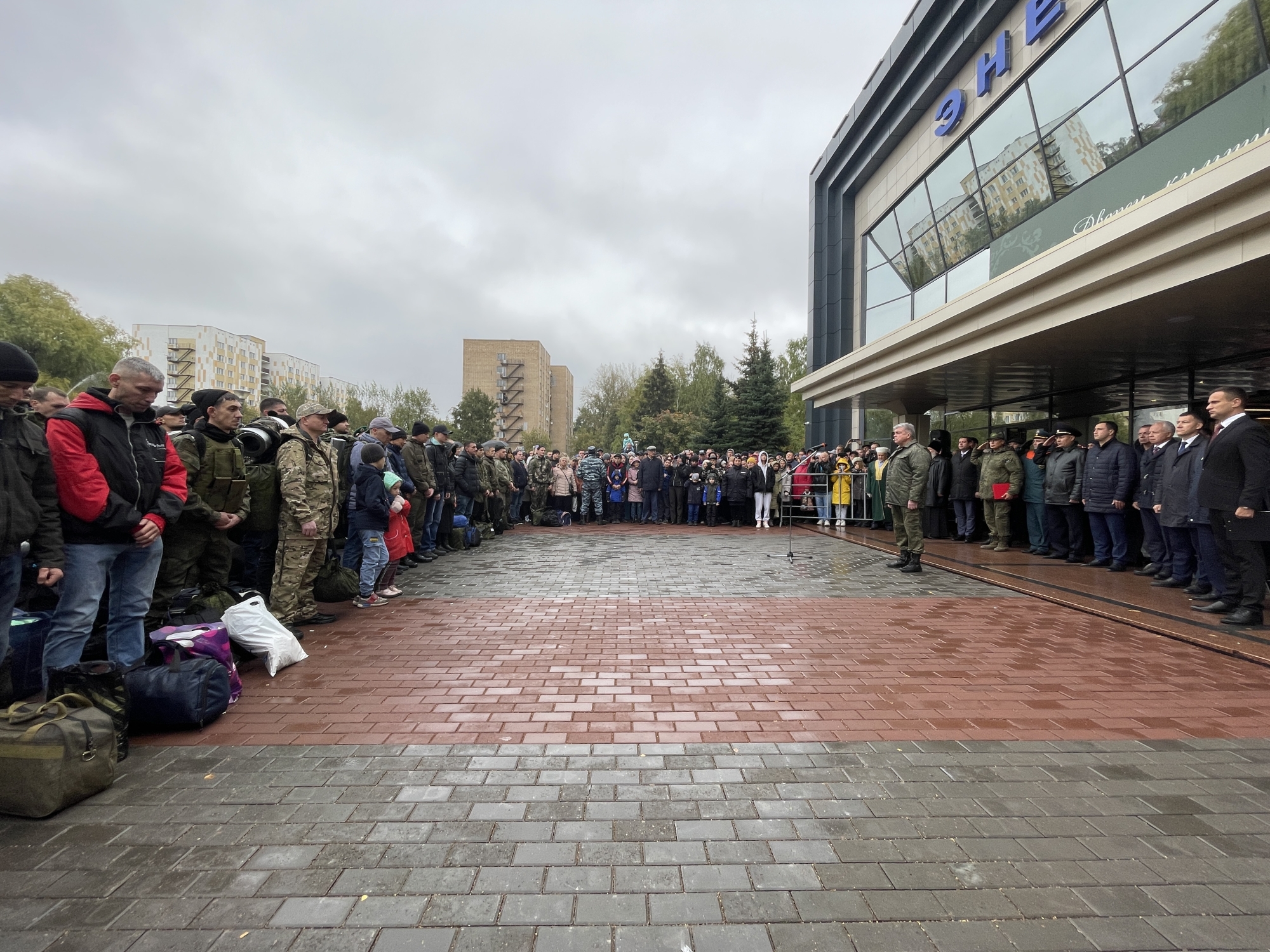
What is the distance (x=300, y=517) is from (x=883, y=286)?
21086mm

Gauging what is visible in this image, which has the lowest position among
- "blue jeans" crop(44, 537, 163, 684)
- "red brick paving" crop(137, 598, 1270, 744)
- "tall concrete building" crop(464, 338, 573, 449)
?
"red brick paving" crop(137, 598, 1270, 744)

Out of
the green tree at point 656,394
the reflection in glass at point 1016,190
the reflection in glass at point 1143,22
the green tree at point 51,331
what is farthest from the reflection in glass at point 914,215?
the green tree at point 51,331

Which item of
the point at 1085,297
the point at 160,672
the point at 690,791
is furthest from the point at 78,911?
the point at 1085,297

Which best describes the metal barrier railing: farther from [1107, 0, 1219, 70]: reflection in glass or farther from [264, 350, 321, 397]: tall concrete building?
[264, 350, 321, 397]: tall concrete building

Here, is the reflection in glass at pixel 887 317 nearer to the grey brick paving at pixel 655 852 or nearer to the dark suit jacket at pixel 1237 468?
the dark suit jacket at pixel 1237 468

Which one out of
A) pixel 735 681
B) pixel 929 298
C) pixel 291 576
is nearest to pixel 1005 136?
pixel 929 298

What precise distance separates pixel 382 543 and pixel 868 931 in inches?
242

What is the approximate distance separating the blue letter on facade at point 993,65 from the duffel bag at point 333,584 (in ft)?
57.2

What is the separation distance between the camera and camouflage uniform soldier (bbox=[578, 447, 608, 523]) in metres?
18.5

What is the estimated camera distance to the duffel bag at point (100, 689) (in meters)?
3.30

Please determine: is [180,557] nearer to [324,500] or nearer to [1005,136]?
[324,500]

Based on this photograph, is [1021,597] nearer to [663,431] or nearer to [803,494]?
[803,494]

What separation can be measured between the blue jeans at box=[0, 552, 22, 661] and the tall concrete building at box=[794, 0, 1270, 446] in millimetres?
9334

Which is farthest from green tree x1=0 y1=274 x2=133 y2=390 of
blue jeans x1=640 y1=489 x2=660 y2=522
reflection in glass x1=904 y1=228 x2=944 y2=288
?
reflection in glass x1=904 y1=228 x2=944 y2=288
